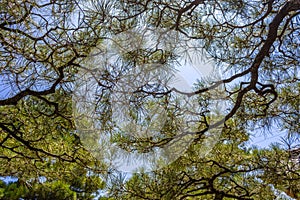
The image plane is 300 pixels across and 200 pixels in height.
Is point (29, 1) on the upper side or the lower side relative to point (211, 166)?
upper

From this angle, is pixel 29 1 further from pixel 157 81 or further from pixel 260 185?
pixel 260 185

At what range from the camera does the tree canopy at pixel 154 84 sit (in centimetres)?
88

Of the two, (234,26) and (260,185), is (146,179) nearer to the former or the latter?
(260,185)

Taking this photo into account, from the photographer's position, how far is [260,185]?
1.45m

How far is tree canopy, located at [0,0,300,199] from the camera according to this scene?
0.88m

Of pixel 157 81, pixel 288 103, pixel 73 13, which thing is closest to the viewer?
pixel 157 81

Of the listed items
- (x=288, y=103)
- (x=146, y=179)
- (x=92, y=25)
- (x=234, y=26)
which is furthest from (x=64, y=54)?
(x=288, y=103)

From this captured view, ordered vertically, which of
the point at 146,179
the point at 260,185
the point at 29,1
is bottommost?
the point at 260,185

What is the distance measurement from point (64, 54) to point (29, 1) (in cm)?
25

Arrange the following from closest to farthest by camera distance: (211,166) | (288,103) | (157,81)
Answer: (157,81), (288,103), (211,166)

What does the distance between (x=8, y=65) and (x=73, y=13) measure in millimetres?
295

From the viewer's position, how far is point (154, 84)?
86 centimetres

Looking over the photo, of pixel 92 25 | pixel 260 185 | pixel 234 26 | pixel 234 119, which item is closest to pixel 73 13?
pixel 92 25

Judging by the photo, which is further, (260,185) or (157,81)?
(260,185)
